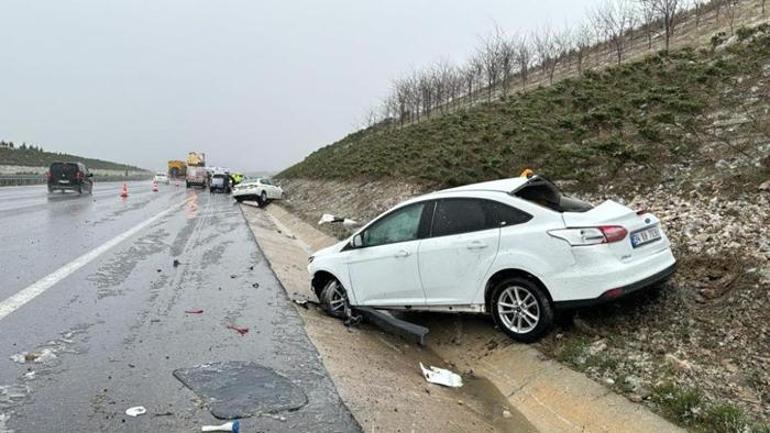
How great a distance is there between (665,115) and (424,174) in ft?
25.3

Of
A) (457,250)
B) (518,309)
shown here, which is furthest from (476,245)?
(518,309)

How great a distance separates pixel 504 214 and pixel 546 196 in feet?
1.84

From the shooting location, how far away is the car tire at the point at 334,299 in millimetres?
7863

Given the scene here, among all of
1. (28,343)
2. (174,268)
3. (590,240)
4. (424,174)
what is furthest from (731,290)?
(424,174)

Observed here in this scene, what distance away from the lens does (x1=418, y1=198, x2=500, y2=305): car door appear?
6.36 meters

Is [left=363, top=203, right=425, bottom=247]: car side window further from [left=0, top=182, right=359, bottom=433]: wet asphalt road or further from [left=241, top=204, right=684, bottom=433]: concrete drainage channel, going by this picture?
[left=0, top=182, right=359, bottom=433]: wet asphalt road

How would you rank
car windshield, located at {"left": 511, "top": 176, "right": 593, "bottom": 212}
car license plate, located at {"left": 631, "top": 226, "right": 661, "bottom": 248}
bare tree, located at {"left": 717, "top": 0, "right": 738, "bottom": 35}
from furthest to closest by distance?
bare tree, located at {"left": 717, "top": 0, "right": 738, "bottom": 35}
car windshield, located at {"left": 511, "top": 176, "right": 593, "bottom": 212}
car license plate, located at {"left": 631, "top": 226, "right": 661, "bottom": 248}

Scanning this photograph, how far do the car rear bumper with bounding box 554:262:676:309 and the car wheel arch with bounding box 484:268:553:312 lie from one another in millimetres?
202

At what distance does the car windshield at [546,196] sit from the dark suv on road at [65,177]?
106 feet

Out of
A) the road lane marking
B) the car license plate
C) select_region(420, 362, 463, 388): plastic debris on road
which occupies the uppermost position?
the car license plate

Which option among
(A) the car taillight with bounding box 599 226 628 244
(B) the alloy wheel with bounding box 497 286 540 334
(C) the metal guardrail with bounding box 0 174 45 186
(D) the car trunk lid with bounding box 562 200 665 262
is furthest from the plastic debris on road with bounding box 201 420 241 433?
(C) the metal guardrail with bounding box 0 174 45 186

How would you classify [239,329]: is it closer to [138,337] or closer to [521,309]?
[138,337]

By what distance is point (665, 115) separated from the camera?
42.7 ft

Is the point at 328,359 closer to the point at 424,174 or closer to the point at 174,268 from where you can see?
the point at 174,268
